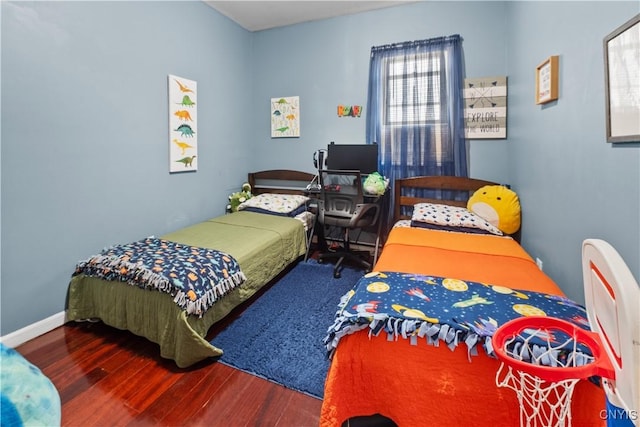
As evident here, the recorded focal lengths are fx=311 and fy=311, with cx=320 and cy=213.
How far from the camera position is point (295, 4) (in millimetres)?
3285

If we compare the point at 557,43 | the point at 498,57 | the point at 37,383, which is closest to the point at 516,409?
the point at 37,383

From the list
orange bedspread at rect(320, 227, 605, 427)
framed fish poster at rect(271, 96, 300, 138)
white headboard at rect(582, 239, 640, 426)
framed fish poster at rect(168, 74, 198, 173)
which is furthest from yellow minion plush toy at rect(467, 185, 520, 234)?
framed fish poster at rect(168, 74, 198, 173)

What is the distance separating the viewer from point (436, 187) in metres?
3.21

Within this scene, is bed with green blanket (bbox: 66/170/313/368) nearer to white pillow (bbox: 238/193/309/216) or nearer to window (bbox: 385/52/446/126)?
white pillow (bbox: 238/193/309/216)

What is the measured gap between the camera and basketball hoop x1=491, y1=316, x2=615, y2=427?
743mm

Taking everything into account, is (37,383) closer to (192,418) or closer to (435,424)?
(192,418)

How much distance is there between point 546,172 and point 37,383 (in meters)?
2.55

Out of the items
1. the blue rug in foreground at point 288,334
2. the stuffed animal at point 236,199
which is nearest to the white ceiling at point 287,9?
the stuffed animal at point 236,199

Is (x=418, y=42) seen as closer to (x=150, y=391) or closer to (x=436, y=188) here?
(x=436, y=188)

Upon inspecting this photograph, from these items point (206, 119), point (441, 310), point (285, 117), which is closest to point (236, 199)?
point (206, 119)

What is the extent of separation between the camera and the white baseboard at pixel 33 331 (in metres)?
1.87

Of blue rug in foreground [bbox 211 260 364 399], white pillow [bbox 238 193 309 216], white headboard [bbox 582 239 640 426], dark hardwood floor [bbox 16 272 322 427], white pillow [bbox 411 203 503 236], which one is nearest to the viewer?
white headboard [bbox 582 239 640 426]

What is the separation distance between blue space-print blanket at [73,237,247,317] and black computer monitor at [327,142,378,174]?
5.82 ft

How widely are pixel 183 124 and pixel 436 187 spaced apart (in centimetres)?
261
